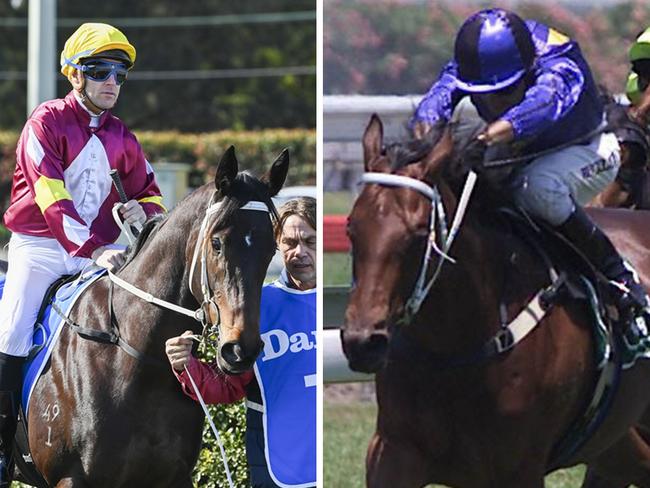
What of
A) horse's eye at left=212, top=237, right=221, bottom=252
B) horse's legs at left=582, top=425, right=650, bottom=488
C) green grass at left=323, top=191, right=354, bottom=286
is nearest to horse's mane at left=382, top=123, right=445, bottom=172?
horse's eye at left=212, top=237, right=221, bottom=252

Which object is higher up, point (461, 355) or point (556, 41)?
point (556, 41)

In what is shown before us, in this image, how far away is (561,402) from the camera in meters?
4.59

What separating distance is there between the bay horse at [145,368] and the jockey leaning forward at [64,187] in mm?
166

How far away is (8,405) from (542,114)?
7.64 ft

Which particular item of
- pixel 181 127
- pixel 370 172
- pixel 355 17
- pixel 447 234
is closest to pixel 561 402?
pixel 447 234

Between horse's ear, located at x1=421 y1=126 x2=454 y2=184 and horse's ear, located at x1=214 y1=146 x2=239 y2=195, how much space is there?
76cm

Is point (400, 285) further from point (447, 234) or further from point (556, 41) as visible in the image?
point (556, 41)

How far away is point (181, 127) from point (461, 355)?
28310mm

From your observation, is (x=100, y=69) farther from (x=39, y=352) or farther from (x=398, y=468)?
(x=398, y=468)

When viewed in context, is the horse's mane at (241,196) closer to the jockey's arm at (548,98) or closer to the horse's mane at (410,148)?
the horse's mane at (410,148)

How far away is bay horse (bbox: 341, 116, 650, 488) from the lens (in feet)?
13.3

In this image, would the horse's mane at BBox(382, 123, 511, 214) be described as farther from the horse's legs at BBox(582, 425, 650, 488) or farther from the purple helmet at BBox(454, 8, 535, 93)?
the horse's legs at BBox(582, 425, 650, 488)

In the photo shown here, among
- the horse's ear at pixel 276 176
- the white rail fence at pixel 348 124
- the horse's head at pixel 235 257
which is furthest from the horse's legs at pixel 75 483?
the white rail fence at pixel 348 124

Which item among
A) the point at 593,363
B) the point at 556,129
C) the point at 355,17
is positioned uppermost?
the point at 355,17
